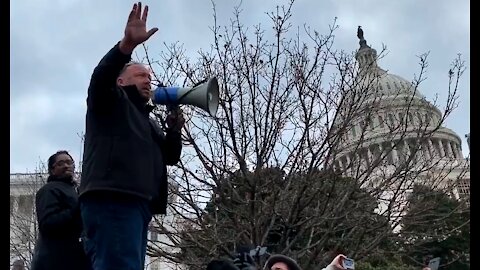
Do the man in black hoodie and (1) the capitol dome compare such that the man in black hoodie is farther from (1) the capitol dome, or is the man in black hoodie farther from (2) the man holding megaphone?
(1) the capitol dome

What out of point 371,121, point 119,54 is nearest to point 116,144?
point 119,54

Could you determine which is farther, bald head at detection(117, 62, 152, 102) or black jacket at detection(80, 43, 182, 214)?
bald head at detection(117, 62, 152, 102)

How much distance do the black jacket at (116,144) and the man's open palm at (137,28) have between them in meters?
0.09

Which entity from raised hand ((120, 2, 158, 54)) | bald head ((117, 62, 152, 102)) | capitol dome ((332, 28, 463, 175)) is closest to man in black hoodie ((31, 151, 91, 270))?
bald head ((117, 62, 152, 102))

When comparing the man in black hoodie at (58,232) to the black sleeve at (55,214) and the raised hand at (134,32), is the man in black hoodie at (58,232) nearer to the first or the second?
the black sleeve at (55,214)

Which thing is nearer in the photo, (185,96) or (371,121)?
(185,96)

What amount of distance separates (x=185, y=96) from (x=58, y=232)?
1048 millimetres

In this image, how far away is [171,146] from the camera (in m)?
3.05

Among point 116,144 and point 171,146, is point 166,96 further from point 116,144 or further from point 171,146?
point 116,144

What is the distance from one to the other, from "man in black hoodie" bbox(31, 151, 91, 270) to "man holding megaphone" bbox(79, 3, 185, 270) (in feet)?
1.51

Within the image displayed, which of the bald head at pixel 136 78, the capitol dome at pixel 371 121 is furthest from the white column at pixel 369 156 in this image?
the bald head at pixel 136 78

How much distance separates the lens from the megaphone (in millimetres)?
3023
